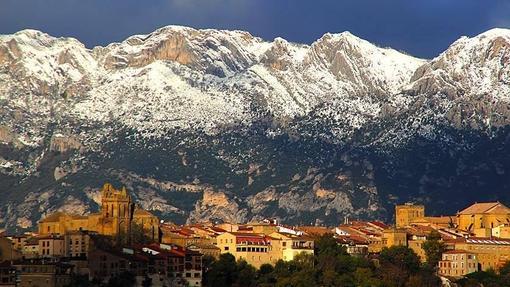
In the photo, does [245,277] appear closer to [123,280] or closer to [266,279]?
[266,279]

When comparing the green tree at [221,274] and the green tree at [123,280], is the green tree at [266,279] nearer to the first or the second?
the green tree at [221,274]

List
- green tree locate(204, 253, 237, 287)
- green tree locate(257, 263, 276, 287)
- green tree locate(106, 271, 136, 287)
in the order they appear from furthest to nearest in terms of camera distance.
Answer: green tree locate(257, 263, 276, 287) → green tree locate(204, 253, 237, 287) → green tree locate(106, 271, 136, 287)

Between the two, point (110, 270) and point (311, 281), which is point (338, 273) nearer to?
point (311, 281)

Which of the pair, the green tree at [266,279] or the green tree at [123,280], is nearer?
the green tree at [123,280]

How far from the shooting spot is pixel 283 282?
193 m

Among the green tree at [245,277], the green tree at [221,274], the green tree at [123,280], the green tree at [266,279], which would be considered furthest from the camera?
the green tree at [266,279]

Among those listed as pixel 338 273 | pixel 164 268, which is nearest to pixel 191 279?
pixel 164 268

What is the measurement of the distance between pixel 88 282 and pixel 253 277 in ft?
70.1

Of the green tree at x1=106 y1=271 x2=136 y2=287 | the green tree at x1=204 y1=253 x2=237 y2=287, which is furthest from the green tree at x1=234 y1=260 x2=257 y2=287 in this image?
the green tree at x1=106 y1=271 x2=136 y2=287

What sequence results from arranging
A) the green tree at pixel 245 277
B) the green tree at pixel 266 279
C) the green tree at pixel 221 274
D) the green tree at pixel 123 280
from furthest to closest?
the green tree at pixel 266 279 → the green tree at pixel 221 274 → the green tree at pixel 245 277 → the green tree at pixel 123 280

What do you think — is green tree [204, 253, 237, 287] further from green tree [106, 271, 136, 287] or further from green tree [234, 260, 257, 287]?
green tree [106, 271, 136, 287]

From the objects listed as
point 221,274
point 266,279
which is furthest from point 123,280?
point 266,279

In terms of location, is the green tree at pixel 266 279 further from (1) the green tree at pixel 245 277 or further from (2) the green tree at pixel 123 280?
(2) the green tree at pixel 123 280

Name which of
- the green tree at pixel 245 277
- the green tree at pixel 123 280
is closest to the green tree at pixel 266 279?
the green tree at pixel 245 277
